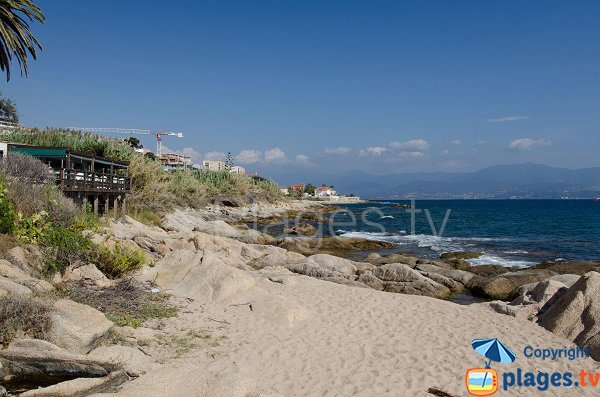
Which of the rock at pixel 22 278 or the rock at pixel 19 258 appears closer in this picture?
the rock at pixel 22 278

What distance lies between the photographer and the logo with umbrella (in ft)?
26.1

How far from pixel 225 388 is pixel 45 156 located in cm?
2129

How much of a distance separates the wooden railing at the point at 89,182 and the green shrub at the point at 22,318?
1270cm

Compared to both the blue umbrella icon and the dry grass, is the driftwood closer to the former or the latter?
the blue umbrella icon

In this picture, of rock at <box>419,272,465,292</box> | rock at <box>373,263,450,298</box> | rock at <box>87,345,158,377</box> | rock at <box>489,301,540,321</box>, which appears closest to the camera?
rock at <box>87,345,158,377</box>

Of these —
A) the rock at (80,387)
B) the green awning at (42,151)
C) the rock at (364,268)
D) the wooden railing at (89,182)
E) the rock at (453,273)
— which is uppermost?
the green awning at (42,151)

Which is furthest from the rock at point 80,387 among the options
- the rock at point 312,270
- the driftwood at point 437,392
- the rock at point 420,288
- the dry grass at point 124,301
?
the rock at point 420,288

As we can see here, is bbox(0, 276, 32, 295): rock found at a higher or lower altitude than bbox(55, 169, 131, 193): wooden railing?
lower

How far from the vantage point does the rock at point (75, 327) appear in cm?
718

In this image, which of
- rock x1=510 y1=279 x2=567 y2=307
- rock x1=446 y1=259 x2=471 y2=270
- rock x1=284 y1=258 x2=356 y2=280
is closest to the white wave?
rock x1=446 y1=259 x2=471 y2=270

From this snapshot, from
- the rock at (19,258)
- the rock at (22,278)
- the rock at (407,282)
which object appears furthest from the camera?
the rock at (407,282)

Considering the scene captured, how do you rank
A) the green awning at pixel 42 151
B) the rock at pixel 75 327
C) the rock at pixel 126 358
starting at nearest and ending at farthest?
1. the rock at pixel 126 358
2. the rock at pixel 75 327
3. the green awning at pixel 42 151

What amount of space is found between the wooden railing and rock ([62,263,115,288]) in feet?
28.7

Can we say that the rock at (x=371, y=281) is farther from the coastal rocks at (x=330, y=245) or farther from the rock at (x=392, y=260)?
the coastal rocks at (x=330, y=245)
